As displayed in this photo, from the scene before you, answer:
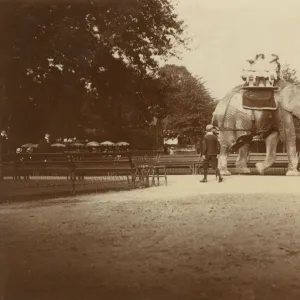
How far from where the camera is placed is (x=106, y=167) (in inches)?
293

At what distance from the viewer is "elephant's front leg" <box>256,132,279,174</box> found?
987 cm

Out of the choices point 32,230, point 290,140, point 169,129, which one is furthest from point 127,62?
point 290,140

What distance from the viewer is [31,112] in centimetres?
640

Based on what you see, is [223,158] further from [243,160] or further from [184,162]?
[184,162]

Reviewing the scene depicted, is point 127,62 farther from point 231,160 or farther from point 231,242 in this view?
point 231,160

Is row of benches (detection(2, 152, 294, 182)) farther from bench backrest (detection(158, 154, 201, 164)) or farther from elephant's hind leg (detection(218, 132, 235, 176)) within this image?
elephant's hind leg (detection(218, 132, 235, 176))

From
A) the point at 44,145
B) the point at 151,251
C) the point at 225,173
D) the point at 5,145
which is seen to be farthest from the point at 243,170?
the point at 151,251

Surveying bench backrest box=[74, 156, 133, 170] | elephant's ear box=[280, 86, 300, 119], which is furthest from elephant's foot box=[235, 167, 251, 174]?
bench backrest box=[74, 156, 133, 170]

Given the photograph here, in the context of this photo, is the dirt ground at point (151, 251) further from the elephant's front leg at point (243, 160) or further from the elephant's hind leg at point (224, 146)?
the elephant's hind leg at point (224, 146)

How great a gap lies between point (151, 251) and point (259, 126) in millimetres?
Result: 6854

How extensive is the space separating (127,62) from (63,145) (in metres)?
3.07

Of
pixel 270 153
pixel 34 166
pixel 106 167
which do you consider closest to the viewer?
pixel 34 166

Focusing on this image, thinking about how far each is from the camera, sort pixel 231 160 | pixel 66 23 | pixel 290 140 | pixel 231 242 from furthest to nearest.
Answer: pixel 231 160 → pixel 290 140 → pixel 66 23 → pixel 231 242

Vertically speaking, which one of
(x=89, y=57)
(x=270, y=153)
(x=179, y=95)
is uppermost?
(x=89, y=57)
